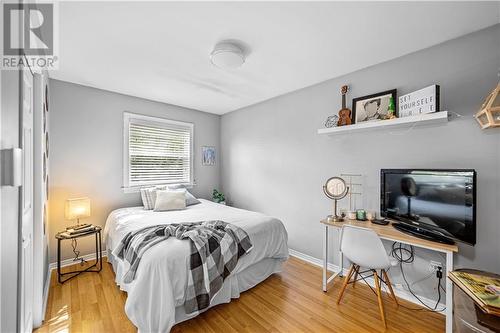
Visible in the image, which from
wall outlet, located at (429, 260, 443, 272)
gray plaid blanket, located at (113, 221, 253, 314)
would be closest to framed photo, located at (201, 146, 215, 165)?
gray plaid blanket, located at (113, 221, 253, 314)

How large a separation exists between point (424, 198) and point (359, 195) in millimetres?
718

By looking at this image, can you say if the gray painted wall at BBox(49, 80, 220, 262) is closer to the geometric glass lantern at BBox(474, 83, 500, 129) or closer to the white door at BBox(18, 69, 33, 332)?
the white door at BBox(18, 69, 33, 332)

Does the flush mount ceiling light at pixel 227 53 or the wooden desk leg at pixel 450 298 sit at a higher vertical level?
the flush mount ceiling light at pixel 227 53

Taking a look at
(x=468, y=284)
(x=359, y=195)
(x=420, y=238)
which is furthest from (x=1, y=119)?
(x=359, y=195)

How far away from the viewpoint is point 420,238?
193 cm

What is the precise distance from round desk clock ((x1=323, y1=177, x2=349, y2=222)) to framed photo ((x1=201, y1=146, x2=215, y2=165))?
9.03 feet

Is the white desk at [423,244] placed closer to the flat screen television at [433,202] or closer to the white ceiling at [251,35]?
the flat screen television at [433,202]

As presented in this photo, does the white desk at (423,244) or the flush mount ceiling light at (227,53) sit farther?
the flush mount ceiling light at (227,53)

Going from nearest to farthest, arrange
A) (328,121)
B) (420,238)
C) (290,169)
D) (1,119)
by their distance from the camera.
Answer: (1,119) → (420,238) → (328,121) → (290,169)

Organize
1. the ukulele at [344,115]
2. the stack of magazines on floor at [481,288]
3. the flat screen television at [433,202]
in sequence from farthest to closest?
the ukulele at [344,115] → the flat screen television at [433,202] → the stack of magazines on floor at [481,288]

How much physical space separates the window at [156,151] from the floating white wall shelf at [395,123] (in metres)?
2.69

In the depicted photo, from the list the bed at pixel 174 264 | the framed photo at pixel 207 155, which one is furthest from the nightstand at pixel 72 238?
the framed photo at pixel 207 155

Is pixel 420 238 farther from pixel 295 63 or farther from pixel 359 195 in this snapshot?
pixel 295 63

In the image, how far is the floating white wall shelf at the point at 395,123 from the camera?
6.42 ft
